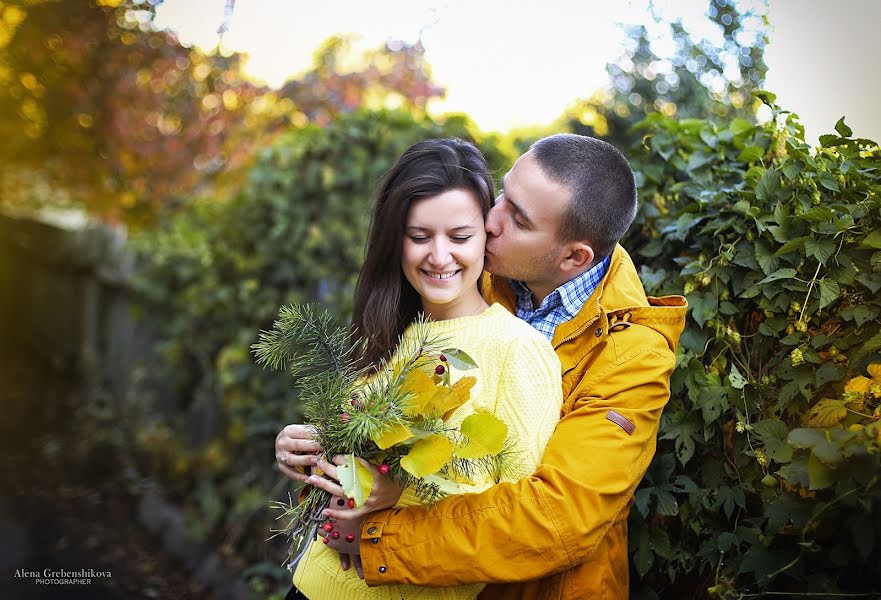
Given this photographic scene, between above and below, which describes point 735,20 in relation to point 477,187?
above

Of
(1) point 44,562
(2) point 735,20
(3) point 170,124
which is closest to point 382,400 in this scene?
(2) point 735,20

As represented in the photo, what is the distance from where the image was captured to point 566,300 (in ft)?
7.17

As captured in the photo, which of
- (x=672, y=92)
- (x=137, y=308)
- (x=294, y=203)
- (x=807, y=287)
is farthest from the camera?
(x=137, y=308)

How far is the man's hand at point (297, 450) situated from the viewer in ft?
6.13

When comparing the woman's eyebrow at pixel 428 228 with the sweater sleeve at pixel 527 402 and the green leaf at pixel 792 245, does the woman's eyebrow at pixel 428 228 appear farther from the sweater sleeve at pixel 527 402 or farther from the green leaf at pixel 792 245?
the green leaf at pixel 792 245

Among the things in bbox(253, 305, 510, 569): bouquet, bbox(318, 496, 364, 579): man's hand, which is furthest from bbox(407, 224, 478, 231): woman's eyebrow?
bbox(318, 496, 364, 579): man's hand

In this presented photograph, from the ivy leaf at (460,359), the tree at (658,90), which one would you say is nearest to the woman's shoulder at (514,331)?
the ivy leaf at (460,359)

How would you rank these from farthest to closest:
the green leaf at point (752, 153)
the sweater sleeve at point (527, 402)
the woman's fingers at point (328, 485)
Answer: the green leaf at point (752, 153) → the sweater sleeve at point (527, 402) → the woman's fingers at point (328, 485)

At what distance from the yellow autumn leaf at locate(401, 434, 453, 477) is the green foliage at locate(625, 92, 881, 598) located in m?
0.77

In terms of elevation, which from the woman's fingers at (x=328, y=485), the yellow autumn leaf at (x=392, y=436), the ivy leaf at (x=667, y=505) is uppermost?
the yellow autumn leaf at (x=392, y=436)

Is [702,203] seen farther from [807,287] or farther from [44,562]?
[44,562]

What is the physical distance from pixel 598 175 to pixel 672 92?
232cm

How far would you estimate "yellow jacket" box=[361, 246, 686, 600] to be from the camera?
1723 millimetres

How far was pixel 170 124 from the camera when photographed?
719cm
